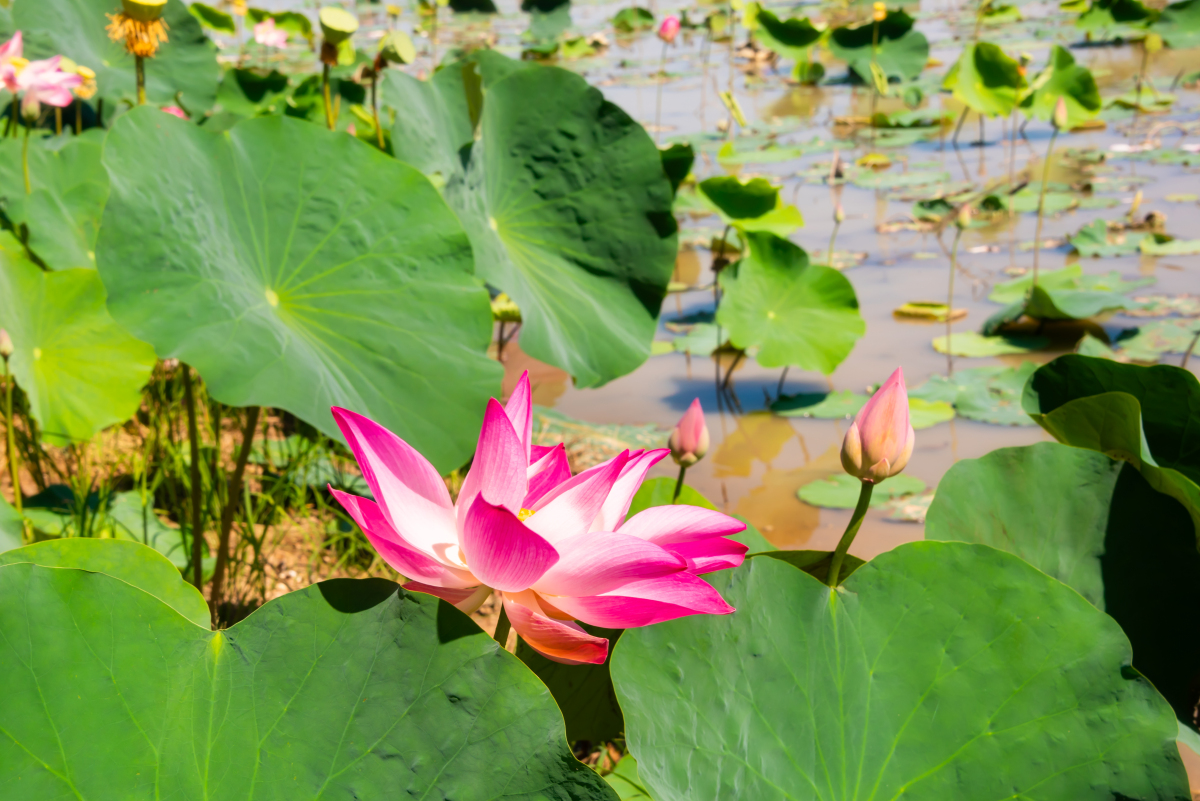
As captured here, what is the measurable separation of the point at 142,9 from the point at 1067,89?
4.02 metres

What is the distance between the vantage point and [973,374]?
8.53 feet

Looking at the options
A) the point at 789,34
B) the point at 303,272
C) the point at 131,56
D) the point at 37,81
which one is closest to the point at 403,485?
the point at 303,272

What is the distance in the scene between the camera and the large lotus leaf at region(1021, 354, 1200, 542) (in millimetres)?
815

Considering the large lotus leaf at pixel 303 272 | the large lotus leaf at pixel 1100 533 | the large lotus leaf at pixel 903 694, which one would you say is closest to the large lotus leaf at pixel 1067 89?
the large lotus leaf at pixel 303 272

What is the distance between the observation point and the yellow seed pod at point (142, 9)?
53.5 inches

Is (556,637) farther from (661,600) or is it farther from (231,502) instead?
(231,502)

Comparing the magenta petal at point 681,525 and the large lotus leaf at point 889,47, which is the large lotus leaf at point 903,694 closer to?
the magenta petal at point 681,525

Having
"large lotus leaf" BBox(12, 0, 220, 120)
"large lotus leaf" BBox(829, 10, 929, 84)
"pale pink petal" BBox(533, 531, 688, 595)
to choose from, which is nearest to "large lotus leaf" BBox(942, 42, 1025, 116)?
"large lotus leaf" BBox(829, 10, 929, 84)

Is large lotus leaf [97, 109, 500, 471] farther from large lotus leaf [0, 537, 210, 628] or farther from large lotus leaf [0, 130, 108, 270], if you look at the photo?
large lotus leaf [0, 130, 108, 270]

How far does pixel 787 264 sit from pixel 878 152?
2833mm

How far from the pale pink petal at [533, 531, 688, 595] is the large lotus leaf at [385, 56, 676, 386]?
129cm

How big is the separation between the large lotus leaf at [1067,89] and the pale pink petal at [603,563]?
13.9 feet

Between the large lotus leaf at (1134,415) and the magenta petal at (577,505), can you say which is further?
the large lotus leaf at (1134,415)

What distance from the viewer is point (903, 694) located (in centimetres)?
62
